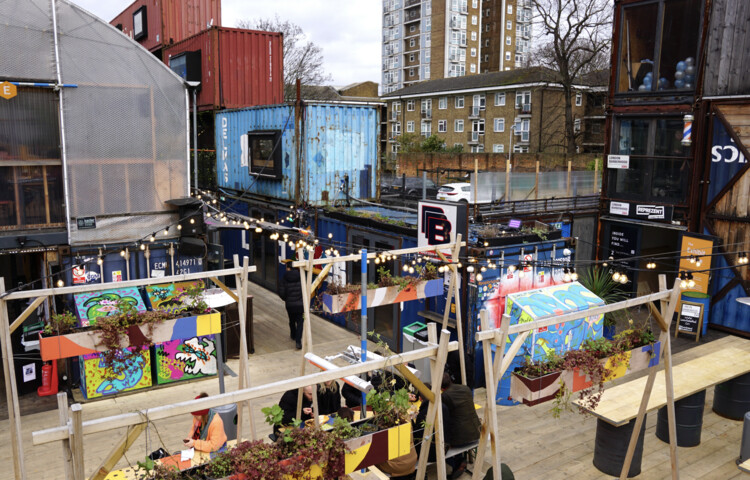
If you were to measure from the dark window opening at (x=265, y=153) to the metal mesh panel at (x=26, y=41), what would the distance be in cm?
694

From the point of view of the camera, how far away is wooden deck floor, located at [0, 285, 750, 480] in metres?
8.32

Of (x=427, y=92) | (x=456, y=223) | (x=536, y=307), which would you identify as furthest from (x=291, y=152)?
(x=427, y=92)

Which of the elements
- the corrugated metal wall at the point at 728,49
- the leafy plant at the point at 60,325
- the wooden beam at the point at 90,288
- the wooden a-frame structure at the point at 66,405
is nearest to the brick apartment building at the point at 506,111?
the corrugated metal wall at the point at 728,49

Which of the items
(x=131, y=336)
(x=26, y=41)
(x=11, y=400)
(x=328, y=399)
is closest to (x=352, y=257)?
(x=328, y=399)

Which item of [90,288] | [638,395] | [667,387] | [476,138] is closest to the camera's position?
[667,387]

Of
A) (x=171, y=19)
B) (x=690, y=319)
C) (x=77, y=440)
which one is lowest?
(x=690, y=319)

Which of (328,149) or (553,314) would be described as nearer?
(553,314)

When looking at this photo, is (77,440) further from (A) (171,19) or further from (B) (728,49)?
(A) (171,19)

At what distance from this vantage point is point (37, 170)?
10625 millimetres

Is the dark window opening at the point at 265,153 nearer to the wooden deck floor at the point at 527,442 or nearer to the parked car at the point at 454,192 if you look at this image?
the wooden deck floor at the point at 527,442

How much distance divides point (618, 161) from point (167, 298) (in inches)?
494

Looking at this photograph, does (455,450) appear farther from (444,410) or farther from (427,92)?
(427,92)

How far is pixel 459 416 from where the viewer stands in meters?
7.66

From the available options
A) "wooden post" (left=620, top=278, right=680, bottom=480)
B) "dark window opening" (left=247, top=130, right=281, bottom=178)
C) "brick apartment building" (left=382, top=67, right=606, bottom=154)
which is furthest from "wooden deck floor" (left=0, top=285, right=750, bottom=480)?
"brick apartment building" (left=382, top=67, right=606, bottom=154)
